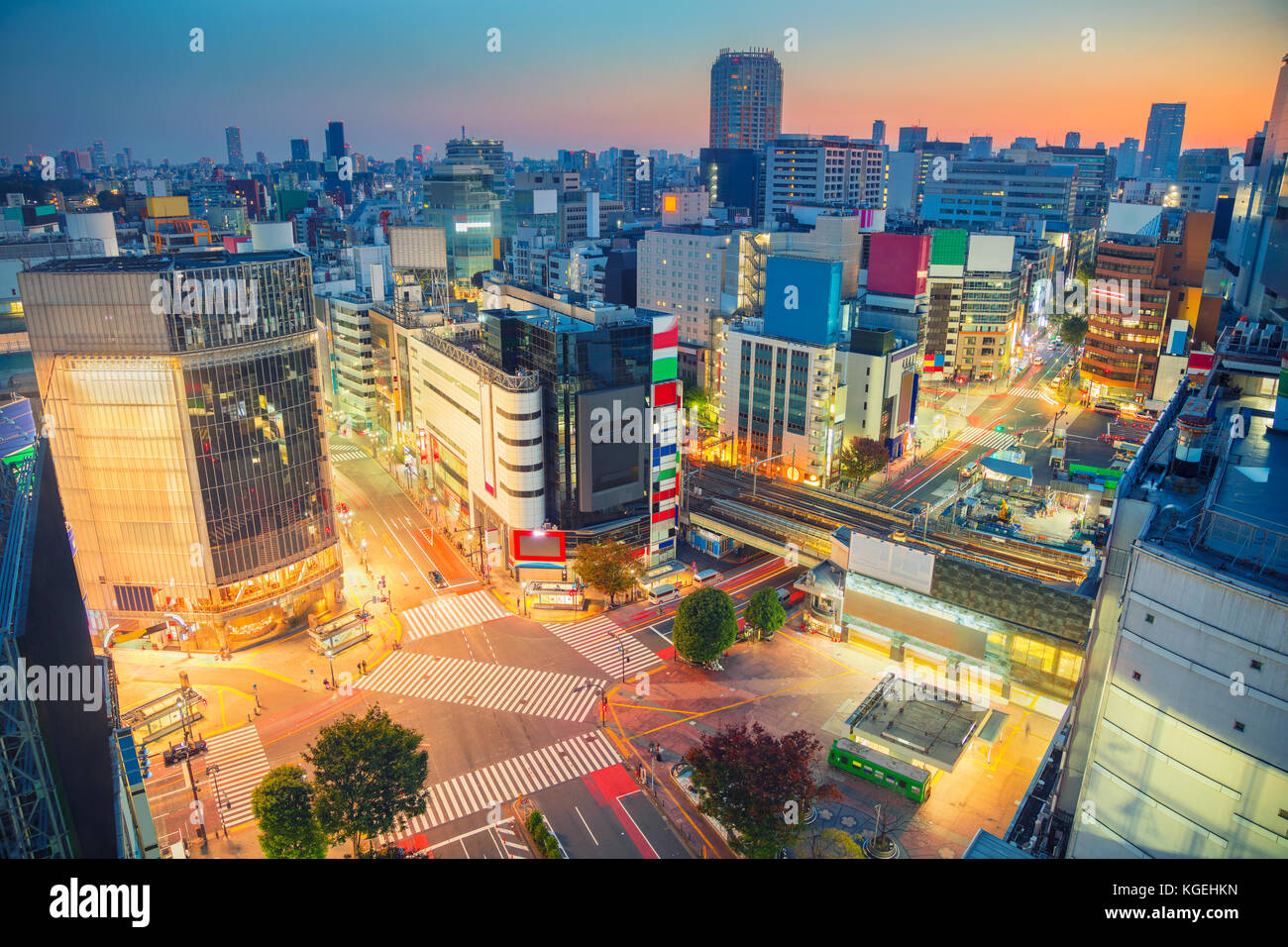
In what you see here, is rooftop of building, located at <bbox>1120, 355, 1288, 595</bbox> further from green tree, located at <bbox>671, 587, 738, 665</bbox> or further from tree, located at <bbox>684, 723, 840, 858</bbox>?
green tree, located at <bbox>671, 587, 738, 665</bbox>

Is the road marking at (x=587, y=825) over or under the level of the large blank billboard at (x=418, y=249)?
under

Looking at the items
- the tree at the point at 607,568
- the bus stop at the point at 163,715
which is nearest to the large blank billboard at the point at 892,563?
the tree at the point at 607,568

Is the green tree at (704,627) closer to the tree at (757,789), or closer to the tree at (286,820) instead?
the tree at (757,789)

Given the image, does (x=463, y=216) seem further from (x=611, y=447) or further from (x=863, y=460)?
(x=611, y=447)

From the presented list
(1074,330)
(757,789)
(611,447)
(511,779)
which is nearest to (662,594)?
(611,447)

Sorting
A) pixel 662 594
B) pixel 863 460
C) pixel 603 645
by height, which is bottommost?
pixel 603 645

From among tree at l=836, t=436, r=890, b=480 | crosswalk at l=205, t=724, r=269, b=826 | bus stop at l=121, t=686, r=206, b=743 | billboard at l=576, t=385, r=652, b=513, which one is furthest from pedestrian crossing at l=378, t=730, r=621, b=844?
tree at l=836, t=436, r=890, b=480
